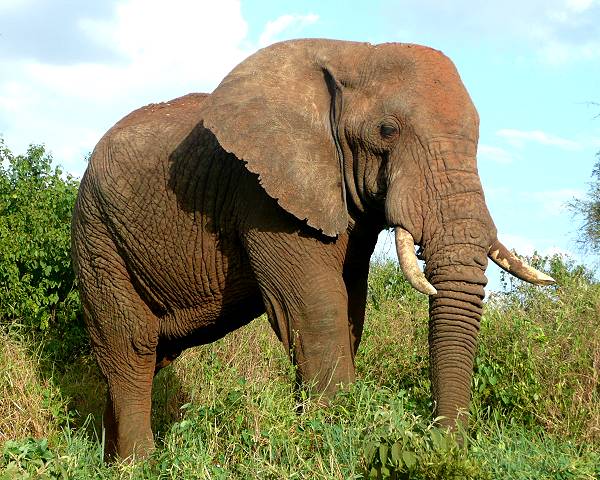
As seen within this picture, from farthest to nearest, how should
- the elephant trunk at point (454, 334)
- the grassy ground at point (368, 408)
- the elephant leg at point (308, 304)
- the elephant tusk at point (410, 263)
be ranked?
the elephant leg at point (308, 304), the elephant trunk at point (454, 334), the elephant tusk at point (410, 263), the grassy ground at point (368, 408)

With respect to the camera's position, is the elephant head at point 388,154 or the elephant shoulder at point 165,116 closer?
the elephant head at point 388,154

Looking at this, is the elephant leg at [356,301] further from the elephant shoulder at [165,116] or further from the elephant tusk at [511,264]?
the elephant shoulder at [165,116]

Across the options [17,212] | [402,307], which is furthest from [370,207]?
[17,212]

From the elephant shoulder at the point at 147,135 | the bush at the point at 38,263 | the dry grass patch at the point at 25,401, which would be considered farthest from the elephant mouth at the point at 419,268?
the bush at the point at 38,263

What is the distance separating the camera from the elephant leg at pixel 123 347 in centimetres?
752

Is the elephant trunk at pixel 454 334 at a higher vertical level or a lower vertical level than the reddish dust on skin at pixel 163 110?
lower

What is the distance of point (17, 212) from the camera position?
10141 mm

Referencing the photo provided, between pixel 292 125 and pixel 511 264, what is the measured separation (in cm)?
153

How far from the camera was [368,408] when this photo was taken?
18.7 feet

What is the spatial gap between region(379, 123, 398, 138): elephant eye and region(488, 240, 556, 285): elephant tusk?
2.75 ft

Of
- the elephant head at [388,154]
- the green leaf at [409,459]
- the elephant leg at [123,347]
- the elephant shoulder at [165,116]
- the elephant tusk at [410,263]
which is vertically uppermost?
the elephant shoulder at [165,116]

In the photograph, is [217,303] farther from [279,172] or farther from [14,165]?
[14,165]

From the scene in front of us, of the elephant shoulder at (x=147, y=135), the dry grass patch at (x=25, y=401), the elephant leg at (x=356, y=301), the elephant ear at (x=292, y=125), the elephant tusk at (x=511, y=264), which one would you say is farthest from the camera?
the dry grass patch at (x=25, y=401)

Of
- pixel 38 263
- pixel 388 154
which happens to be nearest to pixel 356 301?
pixel 388 154
